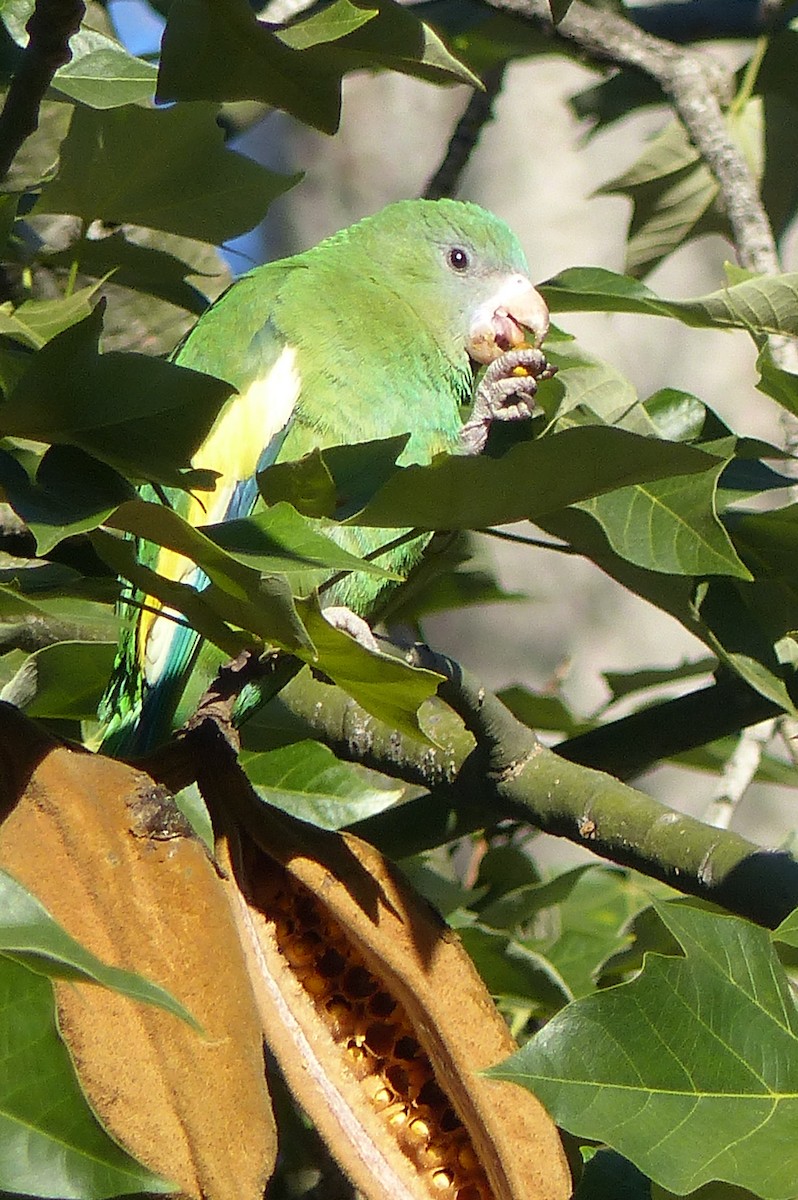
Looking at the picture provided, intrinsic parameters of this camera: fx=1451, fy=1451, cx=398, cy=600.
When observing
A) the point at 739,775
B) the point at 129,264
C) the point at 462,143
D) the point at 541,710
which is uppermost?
the point at 129,264

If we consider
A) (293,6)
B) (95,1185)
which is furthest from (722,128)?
(95,1185)

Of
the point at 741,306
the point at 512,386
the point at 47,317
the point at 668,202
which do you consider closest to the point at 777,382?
the point at 741,306

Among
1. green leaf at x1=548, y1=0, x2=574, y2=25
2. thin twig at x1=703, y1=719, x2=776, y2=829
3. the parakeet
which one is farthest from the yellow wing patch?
green leaf at x1=548, y1=0, x2=574, y2=25

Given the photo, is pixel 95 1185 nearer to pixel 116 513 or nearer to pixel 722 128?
pixel 116 513

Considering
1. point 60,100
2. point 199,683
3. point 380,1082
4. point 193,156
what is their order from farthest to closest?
point 199,683
point 193,156
point 60,100
point 380,1082

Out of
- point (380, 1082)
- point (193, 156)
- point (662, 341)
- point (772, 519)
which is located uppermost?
point (193, 156)

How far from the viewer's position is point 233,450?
205cm

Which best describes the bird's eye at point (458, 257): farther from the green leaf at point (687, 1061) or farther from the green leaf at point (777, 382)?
the green leaf at point (687, 1061)

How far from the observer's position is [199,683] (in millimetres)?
1973

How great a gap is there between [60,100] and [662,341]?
4.23m

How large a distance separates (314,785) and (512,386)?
535 millimetres

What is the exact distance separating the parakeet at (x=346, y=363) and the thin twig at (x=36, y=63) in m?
0.72

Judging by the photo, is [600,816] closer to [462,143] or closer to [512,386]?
[512,386]

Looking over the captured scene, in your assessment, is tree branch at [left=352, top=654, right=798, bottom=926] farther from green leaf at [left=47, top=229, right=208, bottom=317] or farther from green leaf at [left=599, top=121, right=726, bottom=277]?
green leaf at [left=599, top=121, right=726, bottom=277]
